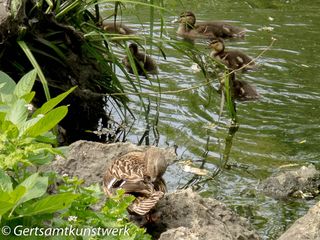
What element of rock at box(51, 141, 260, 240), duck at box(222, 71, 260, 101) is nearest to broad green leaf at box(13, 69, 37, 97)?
rock at box(51, 141, 260, 240)

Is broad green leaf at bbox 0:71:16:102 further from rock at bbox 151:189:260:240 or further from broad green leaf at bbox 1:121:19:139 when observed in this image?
rock at bbox 151:189:260:240

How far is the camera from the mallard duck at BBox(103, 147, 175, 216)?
3.83 m

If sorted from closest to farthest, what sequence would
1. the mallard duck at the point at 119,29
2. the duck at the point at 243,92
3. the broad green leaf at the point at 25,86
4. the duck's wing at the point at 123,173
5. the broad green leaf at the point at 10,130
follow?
1. the broad green leaf at the point at 10,130
2. the broad green leaf at the point at 25,86
3. the duck's wing at the point at 123,173
4. the duck at the point at 243,92
5. the mallard duck at the point at 119,29

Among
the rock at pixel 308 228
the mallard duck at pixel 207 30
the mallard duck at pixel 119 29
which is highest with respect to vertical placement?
the rock at pixel 308 228

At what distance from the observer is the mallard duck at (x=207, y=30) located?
8.63 m

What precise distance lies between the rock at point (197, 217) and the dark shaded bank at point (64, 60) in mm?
1561

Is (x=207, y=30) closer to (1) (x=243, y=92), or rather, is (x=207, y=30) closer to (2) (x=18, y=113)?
(1) (x=243, y=92)

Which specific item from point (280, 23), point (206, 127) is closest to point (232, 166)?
point (206, 127)

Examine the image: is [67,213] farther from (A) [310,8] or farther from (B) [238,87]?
(A) [310,8]

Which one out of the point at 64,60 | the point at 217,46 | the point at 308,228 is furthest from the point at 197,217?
the point at 217,46

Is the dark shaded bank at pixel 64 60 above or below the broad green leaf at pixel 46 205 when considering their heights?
below

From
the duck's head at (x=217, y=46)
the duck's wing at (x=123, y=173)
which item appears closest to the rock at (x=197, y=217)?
the duck's wing at (x=123, y=173)

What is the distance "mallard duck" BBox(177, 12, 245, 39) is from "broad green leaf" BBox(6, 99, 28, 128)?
5790mm

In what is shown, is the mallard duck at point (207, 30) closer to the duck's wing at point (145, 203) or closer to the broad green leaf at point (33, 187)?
the duck's wing at point (145, 203)
